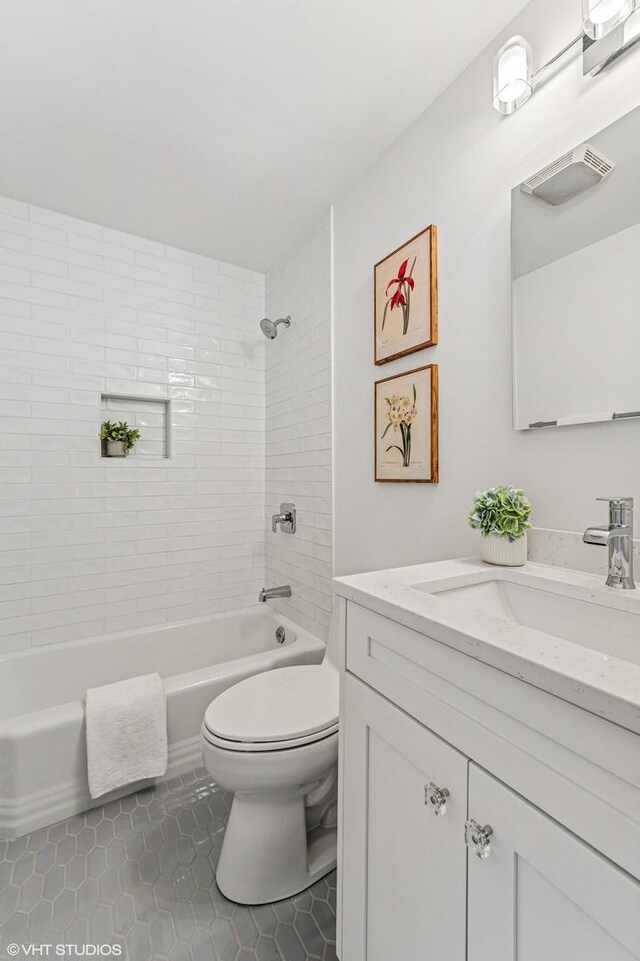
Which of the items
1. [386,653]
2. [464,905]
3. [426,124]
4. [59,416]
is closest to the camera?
[464,905]

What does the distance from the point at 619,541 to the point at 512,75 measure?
1.16 m

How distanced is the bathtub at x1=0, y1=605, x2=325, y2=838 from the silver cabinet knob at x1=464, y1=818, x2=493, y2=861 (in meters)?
1.29

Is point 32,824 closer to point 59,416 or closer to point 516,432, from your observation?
point 59,416

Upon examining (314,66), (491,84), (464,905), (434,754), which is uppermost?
Answer: (314,66)

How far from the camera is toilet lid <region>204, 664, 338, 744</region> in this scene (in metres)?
1.19

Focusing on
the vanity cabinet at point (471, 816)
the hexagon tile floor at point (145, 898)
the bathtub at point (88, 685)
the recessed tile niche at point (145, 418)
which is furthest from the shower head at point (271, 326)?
the hexagon tile floor at point (145, 898)

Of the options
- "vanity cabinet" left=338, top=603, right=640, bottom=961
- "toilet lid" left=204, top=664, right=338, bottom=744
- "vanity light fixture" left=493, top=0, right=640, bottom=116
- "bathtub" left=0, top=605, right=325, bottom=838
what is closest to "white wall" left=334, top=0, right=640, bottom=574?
"vanity light fixture" left=493, top=0, right=640, bottom=116

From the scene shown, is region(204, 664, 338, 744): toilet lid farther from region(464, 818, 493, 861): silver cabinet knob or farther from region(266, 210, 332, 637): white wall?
region(464, 818, 493, 861): silver cabinet knob

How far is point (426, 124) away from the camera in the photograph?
4.74ft

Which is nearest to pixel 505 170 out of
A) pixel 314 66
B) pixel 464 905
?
pixel 314 66

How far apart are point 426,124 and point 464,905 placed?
2.00m

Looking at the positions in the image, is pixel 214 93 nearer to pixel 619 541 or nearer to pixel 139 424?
pixel 139 424

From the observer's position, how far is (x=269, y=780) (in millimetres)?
1165

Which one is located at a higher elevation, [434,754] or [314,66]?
[314,66]
